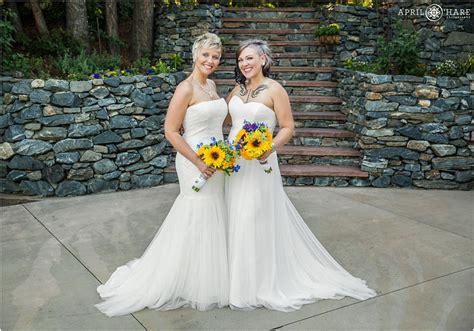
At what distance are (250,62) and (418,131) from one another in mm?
3904

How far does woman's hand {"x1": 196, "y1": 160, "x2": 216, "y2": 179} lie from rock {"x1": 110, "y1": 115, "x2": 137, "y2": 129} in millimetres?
3204

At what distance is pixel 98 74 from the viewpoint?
5832 mm

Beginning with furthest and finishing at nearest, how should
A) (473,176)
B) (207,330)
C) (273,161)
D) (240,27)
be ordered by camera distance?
(240,27) → (473,176) → (273,161) → (207,330)

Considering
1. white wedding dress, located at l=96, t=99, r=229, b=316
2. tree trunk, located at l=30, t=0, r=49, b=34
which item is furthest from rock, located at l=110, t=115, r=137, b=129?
white wedding dress, located at l=96, t=99, r=229, b=316

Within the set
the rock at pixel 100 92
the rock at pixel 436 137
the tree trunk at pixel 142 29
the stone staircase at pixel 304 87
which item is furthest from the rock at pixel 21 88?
the rock at pixel 436 137

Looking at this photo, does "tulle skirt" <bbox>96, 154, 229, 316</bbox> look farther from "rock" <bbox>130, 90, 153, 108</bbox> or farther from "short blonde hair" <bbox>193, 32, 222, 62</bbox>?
"rock" <bbox>130, 90, 153, 108</bbox>

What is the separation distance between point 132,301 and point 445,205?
403cm

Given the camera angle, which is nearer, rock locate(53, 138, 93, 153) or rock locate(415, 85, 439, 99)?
rock locate(53, 138, 93, 153)

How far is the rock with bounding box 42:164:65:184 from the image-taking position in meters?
5.63

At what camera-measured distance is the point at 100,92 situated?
5.71 m

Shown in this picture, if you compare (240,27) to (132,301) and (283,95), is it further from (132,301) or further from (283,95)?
(132,301)

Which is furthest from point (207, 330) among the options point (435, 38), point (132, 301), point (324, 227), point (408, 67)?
point (435, 38)

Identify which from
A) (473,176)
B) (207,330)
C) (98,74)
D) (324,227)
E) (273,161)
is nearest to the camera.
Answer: (207,330)

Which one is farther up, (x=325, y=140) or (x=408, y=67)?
(x=408, y=67)
